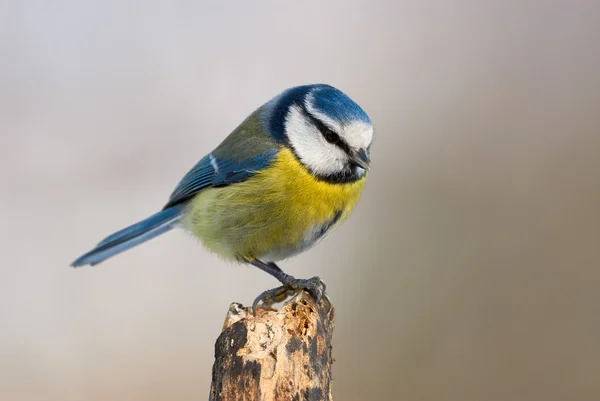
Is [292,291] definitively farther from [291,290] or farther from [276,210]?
[276,210]

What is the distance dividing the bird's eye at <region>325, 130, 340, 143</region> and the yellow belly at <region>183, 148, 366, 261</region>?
0.11m

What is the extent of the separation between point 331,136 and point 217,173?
→ 419 millimetres

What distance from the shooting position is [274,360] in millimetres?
1300

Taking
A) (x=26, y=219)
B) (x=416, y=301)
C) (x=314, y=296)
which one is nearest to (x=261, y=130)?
(x=314, y=296)

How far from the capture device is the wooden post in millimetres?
1271

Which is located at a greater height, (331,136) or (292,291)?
(331,136)

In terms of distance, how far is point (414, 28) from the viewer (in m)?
3.21

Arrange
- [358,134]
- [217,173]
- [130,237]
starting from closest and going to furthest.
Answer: [358,134], [217,173], [130,237]

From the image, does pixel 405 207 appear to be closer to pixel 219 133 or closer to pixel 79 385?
pixel 219 133

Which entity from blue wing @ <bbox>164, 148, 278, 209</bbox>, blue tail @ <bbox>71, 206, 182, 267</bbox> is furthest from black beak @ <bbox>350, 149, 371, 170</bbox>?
blue tail @ <bbox>71, 206, 182, 267</bbox>

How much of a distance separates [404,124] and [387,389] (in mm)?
1121

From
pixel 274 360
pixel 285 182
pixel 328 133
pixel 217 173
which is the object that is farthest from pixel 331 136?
pixel 274 360

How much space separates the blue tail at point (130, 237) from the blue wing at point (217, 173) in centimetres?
6

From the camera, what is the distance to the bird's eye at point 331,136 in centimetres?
186
